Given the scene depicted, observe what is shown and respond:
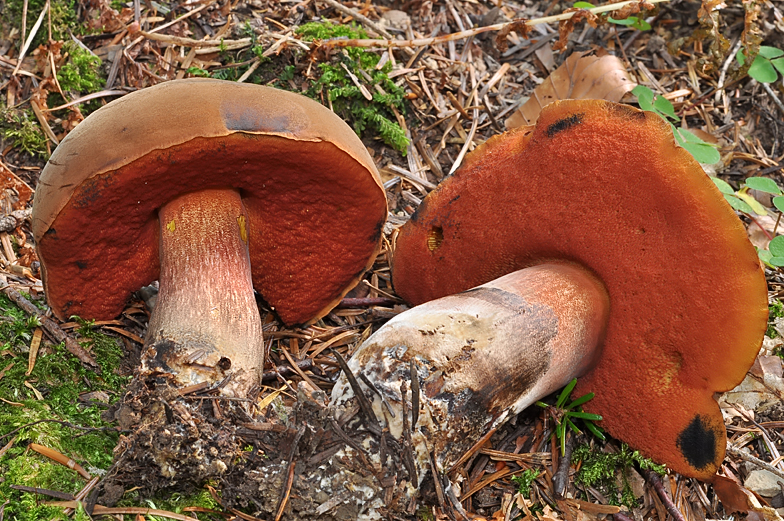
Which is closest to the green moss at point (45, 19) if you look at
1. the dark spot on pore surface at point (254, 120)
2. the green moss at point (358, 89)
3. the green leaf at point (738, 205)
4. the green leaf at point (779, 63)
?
the green moss at point (358, 89)

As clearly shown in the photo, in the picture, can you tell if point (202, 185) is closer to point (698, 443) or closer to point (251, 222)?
point (251, 222)

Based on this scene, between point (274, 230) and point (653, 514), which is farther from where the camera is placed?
point (274, 230)

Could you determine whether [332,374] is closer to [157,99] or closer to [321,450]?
[321,450]

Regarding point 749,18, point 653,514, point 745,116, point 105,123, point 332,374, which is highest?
point 105,123

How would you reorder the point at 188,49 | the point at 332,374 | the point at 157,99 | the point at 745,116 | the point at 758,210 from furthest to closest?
the point at 745,116, the point at 188,49, the point at 758,210, the point at 332,374, the point at 157,99

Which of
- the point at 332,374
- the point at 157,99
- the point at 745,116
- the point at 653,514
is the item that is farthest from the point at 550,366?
the point at 745,116

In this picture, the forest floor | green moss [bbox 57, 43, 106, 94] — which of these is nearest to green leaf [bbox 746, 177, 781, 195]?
the forest floor

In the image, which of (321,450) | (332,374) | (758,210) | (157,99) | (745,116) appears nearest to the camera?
(321,450)

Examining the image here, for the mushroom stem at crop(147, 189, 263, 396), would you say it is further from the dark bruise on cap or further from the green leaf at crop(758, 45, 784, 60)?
the green leaf at crop(758, 45, 784, 60)
